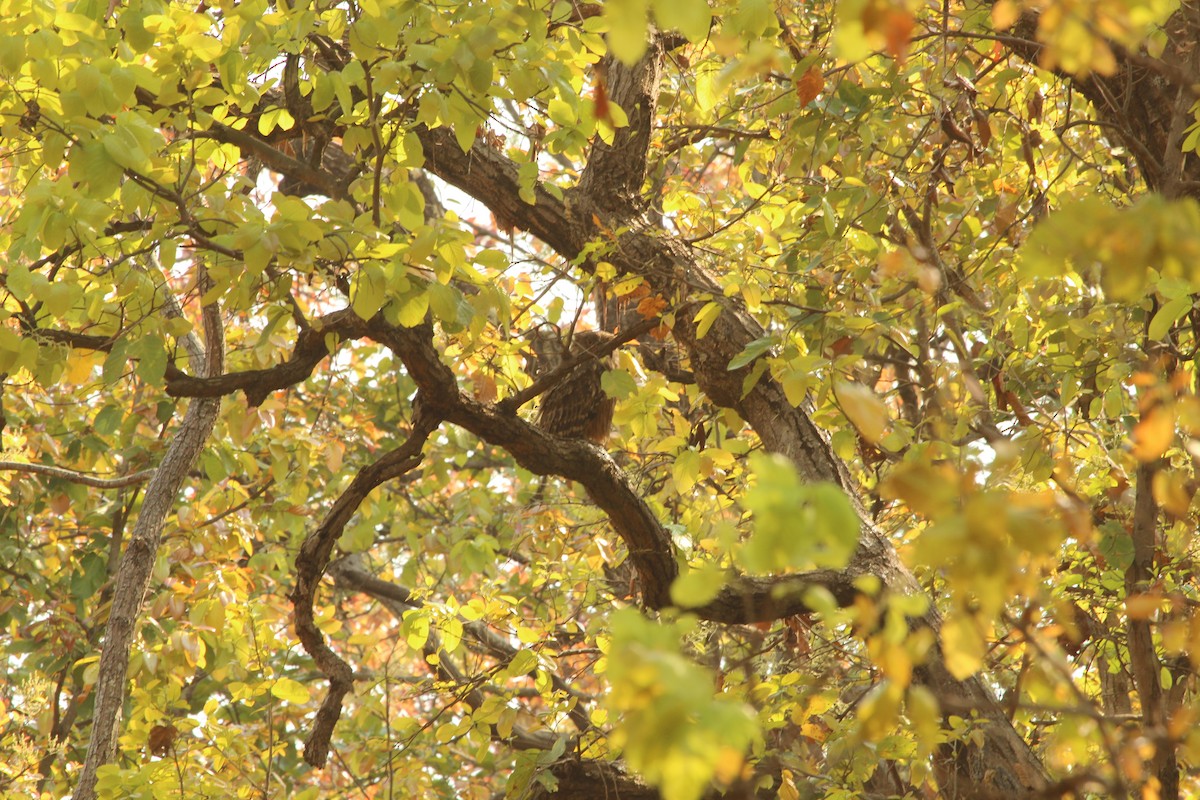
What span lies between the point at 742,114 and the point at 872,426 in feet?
9.69

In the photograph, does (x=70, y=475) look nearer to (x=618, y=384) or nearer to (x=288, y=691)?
(x=288, y=691)

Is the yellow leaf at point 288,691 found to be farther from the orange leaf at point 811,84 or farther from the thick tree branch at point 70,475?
the orange leaf at point 811,84

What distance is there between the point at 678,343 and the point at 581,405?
1.27 ft

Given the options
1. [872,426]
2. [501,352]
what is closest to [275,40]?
[501,352]

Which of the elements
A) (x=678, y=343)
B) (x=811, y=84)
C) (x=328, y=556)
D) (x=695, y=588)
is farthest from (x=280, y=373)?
(x=695, y=588)

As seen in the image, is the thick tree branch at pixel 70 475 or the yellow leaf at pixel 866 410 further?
the thick tree branch at pixel 70 475

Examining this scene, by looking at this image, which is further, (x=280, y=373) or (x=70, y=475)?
(x=70, y=475)

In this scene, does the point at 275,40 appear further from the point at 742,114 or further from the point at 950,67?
the point at 742,114

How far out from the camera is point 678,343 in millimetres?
3691

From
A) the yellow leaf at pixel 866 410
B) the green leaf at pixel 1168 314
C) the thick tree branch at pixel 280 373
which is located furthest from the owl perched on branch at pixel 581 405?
the yellow leaf at pixel 866 410

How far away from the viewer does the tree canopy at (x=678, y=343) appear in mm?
1471

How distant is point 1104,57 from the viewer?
128 centimetres

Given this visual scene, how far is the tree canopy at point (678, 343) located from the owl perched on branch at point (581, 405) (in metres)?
0.05

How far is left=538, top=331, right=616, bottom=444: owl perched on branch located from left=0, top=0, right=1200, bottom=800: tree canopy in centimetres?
5
